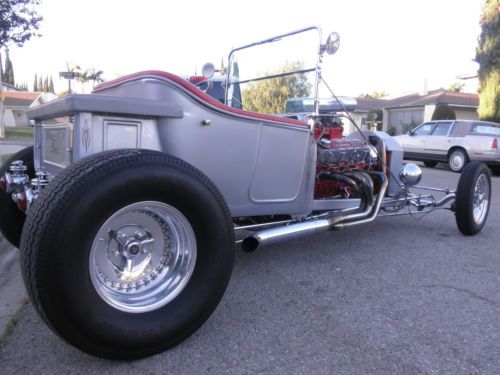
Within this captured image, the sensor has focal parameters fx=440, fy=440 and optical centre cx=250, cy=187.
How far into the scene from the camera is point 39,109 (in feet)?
9.44

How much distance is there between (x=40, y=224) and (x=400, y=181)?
12.8 ft

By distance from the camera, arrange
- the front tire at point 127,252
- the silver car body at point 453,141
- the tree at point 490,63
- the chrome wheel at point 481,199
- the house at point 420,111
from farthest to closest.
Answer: the house at point 420,111 < the tree at point 490,63 < the silver car body at point 453,141 < the chrome wheel at point 481,199 < the front tire at point 127,252

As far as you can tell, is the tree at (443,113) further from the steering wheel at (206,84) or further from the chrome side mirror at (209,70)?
the chrome side mirror at (209,70)

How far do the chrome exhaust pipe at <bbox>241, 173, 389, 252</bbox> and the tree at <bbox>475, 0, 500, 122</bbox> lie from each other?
669 inches

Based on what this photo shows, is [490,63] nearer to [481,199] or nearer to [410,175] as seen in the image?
[481,199]

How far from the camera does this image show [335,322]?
2.55 meters

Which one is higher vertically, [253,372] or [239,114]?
[239,114]

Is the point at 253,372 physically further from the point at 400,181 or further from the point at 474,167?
the point at 474,167

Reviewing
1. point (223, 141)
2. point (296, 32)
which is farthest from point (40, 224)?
point (296, 32)

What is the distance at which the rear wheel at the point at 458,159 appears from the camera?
1292 cm

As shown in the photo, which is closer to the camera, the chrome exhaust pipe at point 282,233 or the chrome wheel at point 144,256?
the chrome wheel at point 144,256

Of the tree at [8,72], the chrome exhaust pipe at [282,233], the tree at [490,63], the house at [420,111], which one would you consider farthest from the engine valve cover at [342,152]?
the tree at [8,72]

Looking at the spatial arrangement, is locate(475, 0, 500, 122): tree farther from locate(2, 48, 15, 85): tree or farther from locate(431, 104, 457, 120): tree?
locate(2, 48, 15, 85): tree

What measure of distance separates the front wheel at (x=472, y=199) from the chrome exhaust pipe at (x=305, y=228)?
102 centimetres
